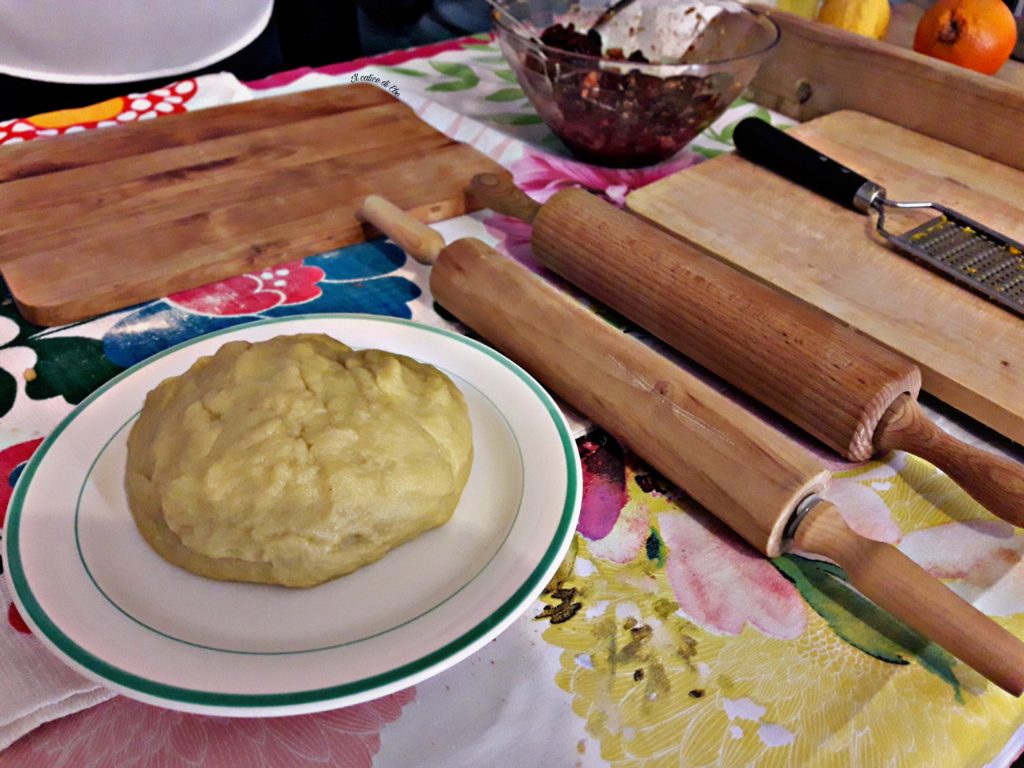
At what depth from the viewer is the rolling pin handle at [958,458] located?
28.0 inches

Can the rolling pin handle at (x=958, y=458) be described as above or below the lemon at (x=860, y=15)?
below

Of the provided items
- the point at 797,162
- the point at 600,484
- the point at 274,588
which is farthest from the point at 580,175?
the point at 274,588

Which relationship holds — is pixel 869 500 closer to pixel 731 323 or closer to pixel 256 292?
pixel 731 323

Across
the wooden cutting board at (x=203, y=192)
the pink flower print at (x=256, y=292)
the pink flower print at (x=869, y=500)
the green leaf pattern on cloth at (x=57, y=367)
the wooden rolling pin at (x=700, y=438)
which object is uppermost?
the wooden rolling pin at (x=700, y=438)

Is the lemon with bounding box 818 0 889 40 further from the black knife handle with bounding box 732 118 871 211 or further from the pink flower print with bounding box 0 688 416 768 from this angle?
the pink flower print with bounding box 0 688 416 768

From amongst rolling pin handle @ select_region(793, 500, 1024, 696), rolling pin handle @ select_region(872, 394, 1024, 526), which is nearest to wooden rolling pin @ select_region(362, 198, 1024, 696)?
rolling pin handle @ select_region(793, 500, 1024, 696)

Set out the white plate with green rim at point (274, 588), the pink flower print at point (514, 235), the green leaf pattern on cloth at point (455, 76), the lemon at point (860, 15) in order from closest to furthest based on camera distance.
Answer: the white plate with green rim at point (274, 588)
the pink flower print at point (514, 235)
the lemon at point (860, 15)
the green leaf pattern on cloth at point (455, 76)

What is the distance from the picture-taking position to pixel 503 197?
119 cm

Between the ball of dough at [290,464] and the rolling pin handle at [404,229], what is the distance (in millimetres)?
376

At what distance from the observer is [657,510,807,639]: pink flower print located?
2.21 feet

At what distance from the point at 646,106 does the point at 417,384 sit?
0.76 m

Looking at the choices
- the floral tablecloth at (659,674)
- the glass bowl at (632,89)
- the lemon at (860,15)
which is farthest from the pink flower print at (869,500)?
the lemon at (860,15)

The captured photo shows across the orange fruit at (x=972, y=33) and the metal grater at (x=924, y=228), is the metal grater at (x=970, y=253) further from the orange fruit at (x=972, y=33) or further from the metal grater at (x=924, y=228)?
the orange fruit at (x=972, y=33)

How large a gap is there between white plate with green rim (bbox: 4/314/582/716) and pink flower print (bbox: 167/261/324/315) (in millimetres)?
283
